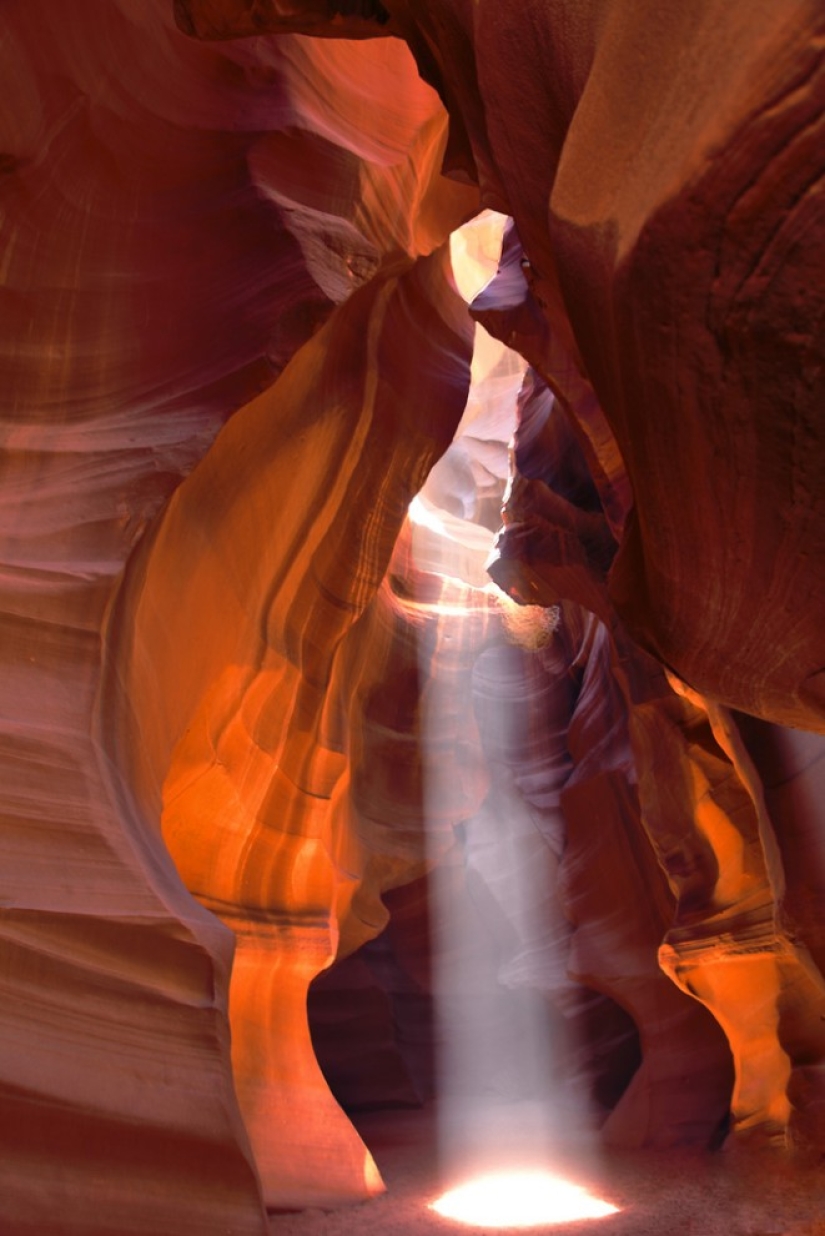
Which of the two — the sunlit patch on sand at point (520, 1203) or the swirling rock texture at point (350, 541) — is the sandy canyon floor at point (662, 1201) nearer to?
the sunlit patch on sand at point (520, 1203)

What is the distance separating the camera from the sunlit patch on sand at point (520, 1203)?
600 cm

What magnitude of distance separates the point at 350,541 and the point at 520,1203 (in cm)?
415

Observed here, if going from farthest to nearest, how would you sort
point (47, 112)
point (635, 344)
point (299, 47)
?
point (299, 47)
point (47, 112)
point (635, 344)

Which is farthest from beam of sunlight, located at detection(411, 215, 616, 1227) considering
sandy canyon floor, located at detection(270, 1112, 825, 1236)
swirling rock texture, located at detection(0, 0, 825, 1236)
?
sandy canyon floor, located at detection(270, 1112, 825, 1236)

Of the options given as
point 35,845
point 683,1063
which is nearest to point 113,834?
point 35,845

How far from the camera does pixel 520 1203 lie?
6.62m

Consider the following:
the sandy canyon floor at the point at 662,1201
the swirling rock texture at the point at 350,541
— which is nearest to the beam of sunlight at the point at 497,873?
the swirling rock texture at the point at 350,541

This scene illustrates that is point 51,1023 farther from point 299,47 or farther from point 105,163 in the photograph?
point 299,47

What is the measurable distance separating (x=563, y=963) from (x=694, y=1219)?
4.73 m

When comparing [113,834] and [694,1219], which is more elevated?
[113,834]

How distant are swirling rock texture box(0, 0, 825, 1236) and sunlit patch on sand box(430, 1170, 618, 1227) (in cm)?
79

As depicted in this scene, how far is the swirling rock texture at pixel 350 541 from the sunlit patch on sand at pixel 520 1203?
0.79 metres

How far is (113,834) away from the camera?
11.8 ft

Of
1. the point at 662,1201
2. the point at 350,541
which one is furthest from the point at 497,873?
the point at 350,541
